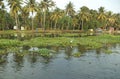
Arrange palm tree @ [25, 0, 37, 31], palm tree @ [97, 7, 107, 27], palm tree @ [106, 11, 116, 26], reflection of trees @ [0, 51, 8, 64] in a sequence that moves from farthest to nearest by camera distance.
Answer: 1. palm tree @ [106, 11, 116, 26]
2. palm tree @ [97, 7, 107, 27]
3. palm tree @ [25, 0, 37, 31]
4. reflection of trees @ [0, 51, 8, 64]

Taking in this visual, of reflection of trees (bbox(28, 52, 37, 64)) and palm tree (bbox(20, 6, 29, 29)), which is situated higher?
palm tree (bbox(20, 6, 29, 29))

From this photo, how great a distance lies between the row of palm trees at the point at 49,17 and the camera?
97.9 m

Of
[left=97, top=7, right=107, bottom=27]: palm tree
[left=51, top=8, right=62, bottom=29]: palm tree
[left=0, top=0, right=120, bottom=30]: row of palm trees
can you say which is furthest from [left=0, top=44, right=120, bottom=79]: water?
[left=97, top=7, right=107, bottom=27]: palm tree

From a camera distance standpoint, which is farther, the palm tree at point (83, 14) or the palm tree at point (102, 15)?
the palm tree at point (102, 15)

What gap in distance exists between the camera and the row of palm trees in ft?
321

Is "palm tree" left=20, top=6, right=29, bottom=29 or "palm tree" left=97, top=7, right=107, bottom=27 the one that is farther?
"palm tree" left=97, top=7, right=107, bottom=27

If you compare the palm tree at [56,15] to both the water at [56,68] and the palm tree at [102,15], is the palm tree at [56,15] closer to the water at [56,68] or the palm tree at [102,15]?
the palm tree at [102,15]

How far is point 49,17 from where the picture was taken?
114 meters

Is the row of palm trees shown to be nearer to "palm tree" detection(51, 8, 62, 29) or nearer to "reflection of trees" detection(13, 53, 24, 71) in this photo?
"palm tree" detection(51, 8, 62, 29)

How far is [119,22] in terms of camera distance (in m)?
142

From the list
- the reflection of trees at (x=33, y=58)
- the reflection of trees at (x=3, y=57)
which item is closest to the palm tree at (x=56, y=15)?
the reflection of trees at (x=3, y=57)

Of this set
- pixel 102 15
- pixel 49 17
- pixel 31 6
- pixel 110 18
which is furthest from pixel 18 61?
pixel 110 18

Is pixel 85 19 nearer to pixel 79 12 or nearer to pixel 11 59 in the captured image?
pixel 79 12

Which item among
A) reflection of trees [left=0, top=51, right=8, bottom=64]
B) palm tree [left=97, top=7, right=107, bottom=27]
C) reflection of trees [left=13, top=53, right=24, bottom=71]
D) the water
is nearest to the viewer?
the water
